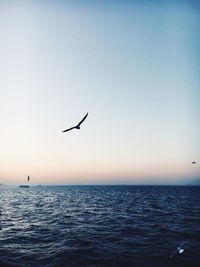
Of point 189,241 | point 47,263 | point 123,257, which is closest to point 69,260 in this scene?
point 47,263

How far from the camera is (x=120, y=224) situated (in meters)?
24.3

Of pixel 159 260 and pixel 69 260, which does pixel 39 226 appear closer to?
pixel 69 260

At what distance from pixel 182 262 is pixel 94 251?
15.9 feet

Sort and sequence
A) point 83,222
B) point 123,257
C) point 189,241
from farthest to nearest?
1. point 83,222
2. point 189,241
3. point 123,257

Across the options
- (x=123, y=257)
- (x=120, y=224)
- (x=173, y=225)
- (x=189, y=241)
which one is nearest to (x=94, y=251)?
(x=123, y=257)

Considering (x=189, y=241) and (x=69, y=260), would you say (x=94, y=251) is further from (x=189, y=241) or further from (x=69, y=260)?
(x=189, y=241)

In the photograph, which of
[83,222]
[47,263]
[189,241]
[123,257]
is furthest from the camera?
[83,222]

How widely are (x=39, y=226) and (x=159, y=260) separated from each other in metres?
13.0

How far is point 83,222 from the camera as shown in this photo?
25609mm

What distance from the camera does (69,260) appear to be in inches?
547

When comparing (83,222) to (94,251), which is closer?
(94,251)

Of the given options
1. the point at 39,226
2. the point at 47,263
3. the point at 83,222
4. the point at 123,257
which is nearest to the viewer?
the point at 47,263

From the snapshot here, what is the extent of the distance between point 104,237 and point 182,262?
6649 mm

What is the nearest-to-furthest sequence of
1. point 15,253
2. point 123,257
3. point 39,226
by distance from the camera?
point 123,257
point 15,253
point 39,226
